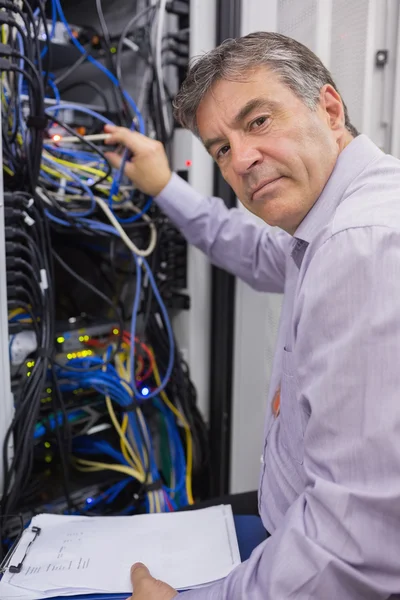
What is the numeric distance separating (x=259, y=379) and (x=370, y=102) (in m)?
0.81

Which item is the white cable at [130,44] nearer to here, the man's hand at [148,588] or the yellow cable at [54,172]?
the yellow cable at [54,172]

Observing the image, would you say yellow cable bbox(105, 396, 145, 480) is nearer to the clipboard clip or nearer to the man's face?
the clipboard clip

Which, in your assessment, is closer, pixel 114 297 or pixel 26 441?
pixel 26 441

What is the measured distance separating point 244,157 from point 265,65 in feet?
0.54

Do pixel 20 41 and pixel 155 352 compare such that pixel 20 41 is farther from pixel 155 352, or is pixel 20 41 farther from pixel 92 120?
pixel 155 352

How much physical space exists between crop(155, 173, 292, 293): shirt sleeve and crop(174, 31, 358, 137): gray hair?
0.37 meters

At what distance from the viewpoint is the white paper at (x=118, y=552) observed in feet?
2.75

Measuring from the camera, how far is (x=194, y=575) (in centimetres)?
87

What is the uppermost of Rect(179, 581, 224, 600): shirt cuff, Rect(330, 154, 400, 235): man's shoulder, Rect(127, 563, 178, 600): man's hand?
Rect(330, 154, 400, 235): man's shoulder

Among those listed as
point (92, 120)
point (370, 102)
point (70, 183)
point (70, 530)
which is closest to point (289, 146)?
point (370, 102)

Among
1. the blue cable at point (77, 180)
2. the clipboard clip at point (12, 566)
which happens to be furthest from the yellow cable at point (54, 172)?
the clipboard clip at point (12, 566)

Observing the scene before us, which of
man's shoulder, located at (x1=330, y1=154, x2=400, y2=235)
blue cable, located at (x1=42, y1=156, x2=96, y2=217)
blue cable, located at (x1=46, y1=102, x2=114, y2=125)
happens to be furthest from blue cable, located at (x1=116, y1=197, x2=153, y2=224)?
man's shoulder, located at (x1=330, y1=154, x2=400, y2=235)

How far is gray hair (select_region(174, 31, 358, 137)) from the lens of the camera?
89 cm

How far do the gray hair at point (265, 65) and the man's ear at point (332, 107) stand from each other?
0.05ft
